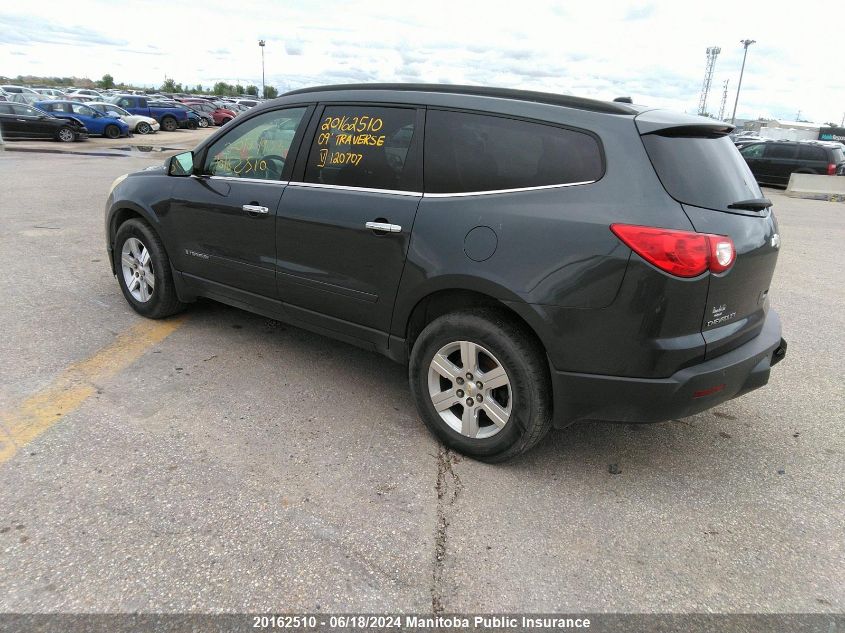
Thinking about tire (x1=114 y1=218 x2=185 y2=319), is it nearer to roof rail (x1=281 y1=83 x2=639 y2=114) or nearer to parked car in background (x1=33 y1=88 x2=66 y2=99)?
roof rail (x1=281 y1=83 x2=639 y2=114)

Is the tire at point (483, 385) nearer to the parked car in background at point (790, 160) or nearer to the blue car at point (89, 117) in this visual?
the parked car in background at point (790, 160)

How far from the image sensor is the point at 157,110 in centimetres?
3278

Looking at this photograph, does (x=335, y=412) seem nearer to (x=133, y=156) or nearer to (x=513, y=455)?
(x=513, y=455)

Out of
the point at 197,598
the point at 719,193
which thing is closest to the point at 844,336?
the point at 719,193

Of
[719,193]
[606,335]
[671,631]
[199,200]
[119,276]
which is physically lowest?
[671,631]

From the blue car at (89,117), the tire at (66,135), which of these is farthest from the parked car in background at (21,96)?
the tire at (66,135)

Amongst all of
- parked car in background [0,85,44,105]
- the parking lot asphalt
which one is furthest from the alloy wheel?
parked car in background [0,85,44,105]

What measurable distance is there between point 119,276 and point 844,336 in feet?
20.0

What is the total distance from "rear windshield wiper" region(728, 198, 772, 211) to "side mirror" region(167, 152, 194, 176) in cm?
345

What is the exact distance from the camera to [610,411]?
9.05 feet

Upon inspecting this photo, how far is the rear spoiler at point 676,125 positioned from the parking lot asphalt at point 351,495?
5.40 feet

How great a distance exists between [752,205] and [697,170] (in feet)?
1.22

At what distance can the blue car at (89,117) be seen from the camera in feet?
81.1

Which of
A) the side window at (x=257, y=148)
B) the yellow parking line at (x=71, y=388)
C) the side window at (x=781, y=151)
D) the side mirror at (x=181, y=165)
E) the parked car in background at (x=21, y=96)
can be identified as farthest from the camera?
the parked car in background at (x=21, y=96)
